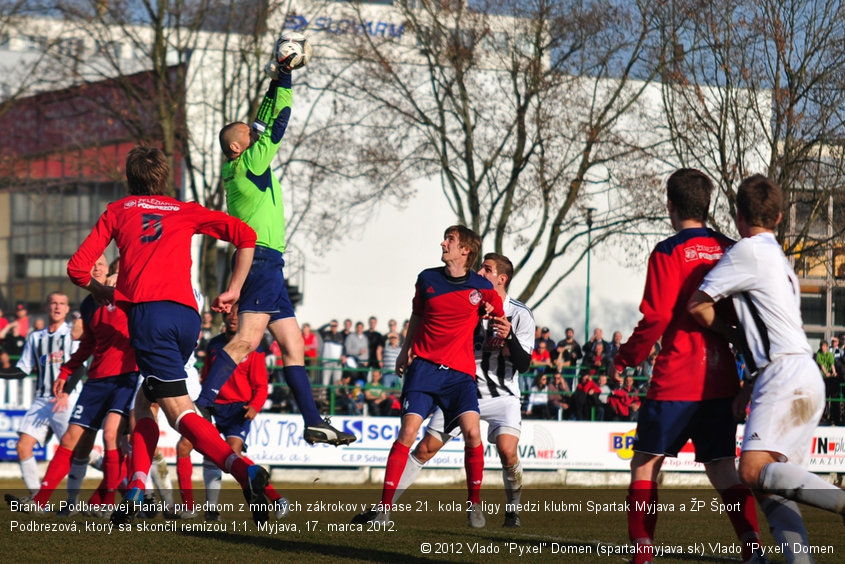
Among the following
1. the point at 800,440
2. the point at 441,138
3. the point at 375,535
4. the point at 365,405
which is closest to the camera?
the point at 800,440

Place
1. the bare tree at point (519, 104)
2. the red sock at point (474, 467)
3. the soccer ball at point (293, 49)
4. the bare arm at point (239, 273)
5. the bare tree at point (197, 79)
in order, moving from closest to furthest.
A: the bare arm at point (239, 273), the soccer ball at point (293, 49), the red sock at point (474, 467), the bare tree at point (519, 104), the bare tree at point (197, 79)

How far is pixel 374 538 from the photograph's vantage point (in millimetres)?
7758

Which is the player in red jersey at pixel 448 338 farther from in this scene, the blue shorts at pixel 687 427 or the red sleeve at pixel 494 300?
the blue shorts at pixel 687 427

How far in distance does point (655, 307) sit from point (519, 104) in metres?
19.0

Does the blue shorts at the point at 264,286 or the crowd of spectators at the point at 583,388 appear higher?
the blue shorts at the point at 264,286

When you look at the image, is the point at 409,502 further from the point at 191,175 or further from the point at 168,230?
the point at 191,175

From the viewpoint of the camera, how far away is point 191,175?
27.4 meters

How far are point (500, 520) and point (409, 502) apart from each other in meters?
2.65

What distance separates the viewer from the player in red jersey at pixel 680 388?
6125mm

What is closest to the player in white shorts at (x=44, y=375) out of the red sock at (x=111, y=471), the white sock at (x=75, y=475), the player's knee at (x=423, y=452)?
the white sock at (x=75, y=475)

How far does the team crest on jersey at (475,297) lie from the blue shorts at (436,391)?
0.58m

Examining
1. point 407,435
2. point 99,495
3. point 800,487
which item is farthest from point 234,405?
point 800,487

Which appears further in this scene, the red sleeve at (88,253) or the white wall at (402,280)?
the white wall at (402,280)

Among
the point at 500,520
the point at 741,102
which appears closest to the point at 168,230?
the point at 500,520
